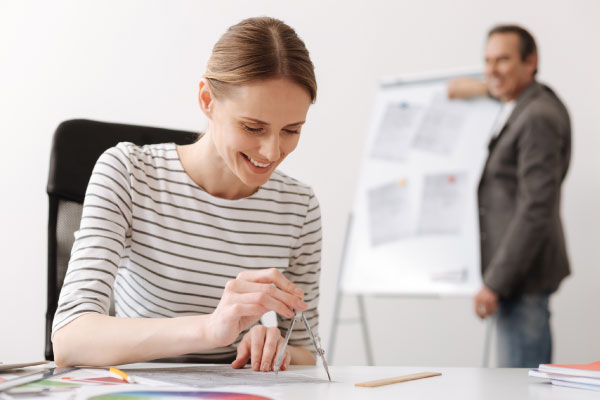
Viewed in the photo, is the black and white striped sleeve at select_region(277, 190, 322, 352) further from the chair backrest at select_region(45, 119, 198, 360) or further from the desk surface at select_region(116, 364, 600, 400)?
the chair backrest at select_region(45, 119, 198, 360)

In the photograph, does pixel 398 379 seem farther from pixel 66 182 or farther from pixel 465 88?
pixel 465 88

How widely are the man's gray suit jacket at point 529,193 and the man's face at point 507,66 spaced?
115 millimetres

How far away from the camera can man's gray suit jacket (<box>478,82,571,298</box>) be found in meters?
2.31

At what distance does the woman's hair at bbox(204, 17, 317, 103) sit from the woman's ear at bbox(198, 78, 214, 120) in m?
0.01

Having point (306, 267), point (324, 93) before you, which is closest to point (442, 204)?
point (324, 93)

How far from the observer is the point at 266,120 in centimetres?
101

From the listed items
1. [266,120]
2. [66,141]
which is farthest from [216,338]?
[66,141]

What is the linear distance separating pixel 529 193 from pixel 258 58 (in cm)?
156

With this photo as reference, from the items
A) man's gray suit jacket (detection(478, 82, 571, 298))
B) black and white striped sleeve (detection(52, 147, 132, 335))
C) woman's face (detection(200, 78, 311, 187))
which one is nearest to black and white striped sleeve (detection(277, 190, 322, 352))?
woman's face (detection(200, 78, 311, 187))

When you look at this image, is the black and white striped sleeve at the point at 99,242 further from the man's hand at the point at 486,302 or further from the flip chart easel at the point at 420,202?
the flip chart easel at the point at 420,202

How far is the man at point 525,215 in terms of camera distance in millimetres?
2314

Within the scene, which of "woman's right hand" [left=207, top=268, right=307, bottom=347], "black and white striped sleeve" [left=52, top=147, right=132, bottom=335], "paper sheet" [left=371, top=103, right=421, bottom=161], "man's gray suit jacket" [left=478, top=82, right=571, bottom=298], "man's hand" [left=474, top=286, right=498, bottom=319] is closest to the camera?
"woman's right hand" [left=207, top=268, right=307, bottom=347]

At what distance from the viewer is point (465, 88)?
113 inches

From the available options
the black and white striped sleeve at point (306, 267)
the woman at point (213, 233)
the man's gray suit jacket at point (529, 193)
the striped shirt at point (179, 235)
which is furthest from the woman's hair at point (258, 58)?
the man's gray suit jacket at point (529, 193)
